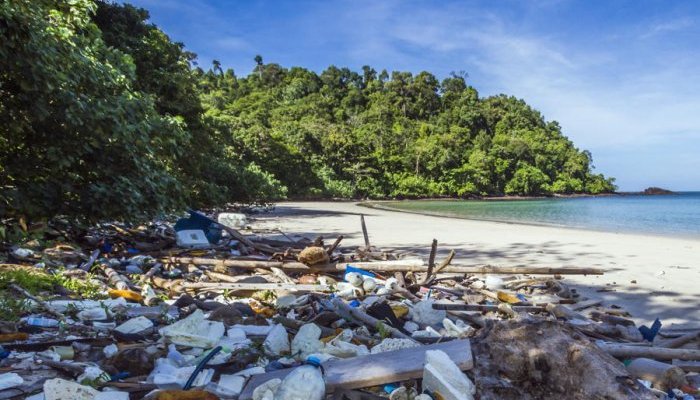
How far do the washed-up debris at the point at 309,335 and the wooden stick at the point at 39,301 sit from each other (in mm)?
22

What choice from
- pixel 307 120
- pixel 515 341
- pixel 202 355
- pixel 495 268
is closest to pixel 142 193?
pixel 202 355

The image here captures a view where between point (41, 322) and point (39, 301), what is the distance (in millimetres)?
602

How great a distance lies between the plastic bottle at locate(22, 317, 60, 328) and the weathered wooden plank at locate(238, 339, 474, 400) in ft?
7.45

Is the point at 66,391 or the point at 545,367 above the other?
the point at 545,367

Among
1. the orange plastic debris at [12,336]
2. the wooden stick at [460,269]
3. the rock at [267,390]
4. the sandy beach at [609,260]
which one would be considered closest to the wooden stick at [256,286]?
the wooden stick at [460,269]

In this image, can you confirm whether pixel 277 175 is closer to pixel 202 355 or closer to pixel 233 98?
pixel 202 355

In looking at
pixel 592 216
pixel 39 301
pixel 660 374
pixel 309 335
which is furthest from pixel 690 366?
pixel 592 216

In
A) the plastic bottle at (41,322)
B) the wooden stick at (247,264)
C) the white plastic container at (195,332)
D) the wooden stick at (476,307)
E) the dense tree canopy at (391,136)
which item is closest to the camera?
the white plastic container at (195,332)

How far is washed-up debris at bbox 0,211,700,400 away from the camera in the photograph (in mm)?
2828

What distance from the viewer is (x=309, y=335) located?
12.6 feet

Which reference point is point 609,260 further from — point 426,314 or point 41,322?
point 41,322

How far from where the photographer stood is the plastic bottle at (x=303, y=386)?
8.71 ft

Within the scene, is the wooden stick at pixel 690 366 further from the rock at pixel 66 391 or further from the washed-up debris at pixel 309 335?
the rock at pixel 66 391

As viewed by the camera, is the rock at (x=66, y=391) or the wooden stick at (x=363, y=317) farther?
the wooden stick at (x=363, y=317)
